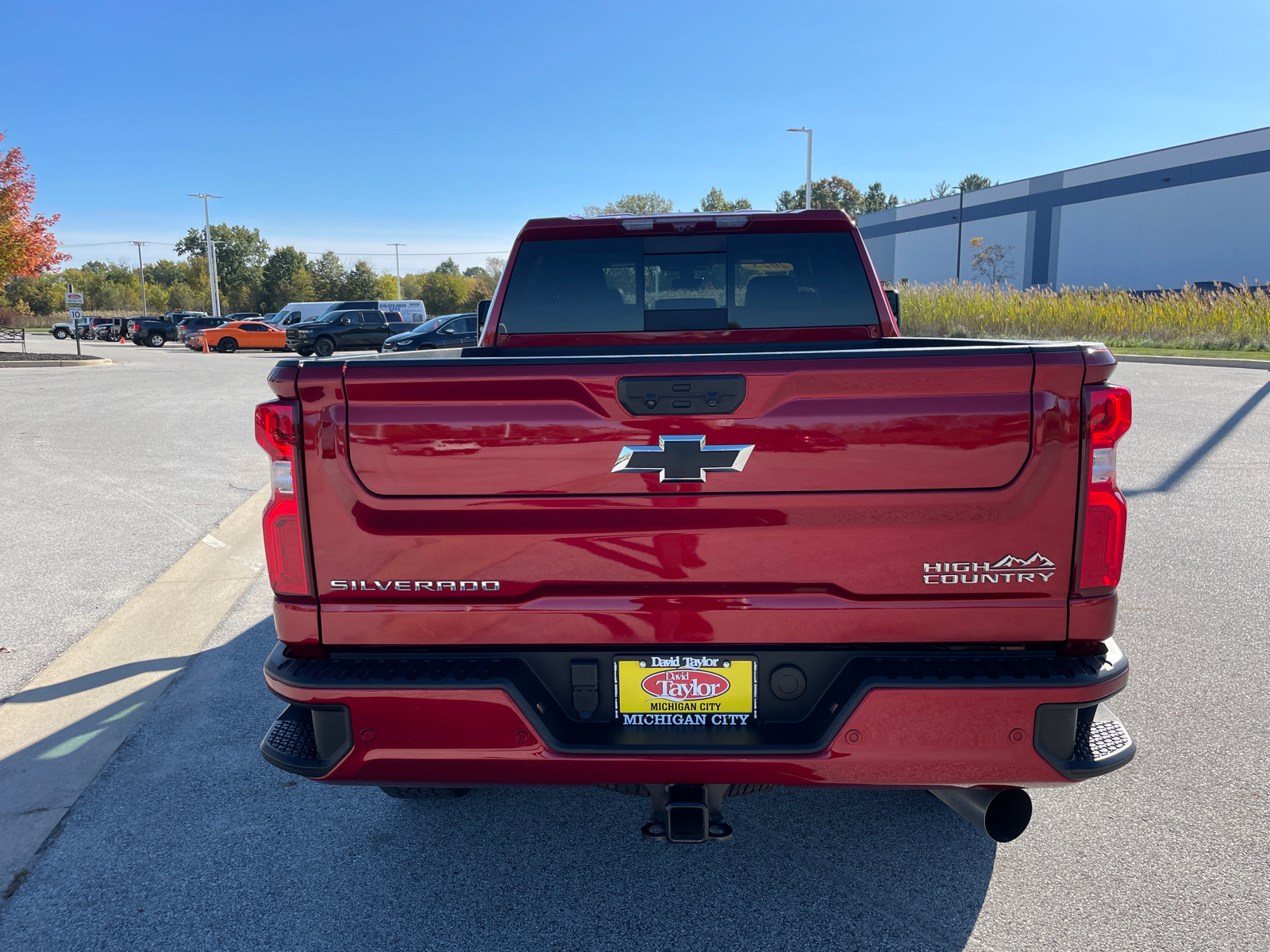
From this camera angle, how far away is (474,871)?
285 centimetres

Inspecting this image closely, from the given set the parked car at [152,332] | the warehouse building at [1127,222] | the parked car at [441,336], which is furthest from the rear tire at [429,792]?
the parked car at [152,332]

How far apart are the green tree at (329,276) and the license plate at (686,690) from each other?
3801 inches

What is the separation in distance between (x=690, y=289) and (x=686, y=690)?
94.8 inches

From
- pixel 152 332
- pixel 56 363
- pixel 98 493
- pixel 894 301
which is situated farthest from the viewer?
pixel 152 332

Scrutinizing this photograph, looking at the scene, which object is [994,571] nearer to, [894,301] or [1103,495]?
[1103,495]

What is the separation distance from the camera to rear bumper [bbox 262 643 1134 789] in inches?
88.3

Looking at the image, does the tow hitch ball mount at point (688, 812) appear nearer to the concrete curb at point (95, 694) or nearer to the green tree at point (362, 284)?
the concrete curb at point (95, 694)

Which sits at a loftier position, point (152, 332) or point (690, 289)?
point (690, 289)

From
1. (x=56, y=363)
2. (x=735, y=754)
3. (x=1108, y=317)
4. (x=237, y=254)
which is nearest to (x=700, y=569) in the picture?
(x=735, y=754)

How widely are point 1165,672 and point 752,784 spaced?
2920mm

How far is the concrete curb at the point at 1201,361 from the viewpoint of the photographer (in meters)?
18.7

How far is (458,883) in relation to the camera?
9.10 ft

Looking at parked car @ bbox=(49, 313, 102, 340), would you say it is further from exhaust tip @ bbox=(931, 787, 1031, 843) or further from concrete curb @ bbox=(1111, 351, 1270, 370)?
exhaust tip @ bbox=(931, 787, 1031, 843)

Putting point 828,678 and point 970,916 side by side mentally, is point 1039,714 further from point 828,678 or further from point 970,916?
point 970,916
